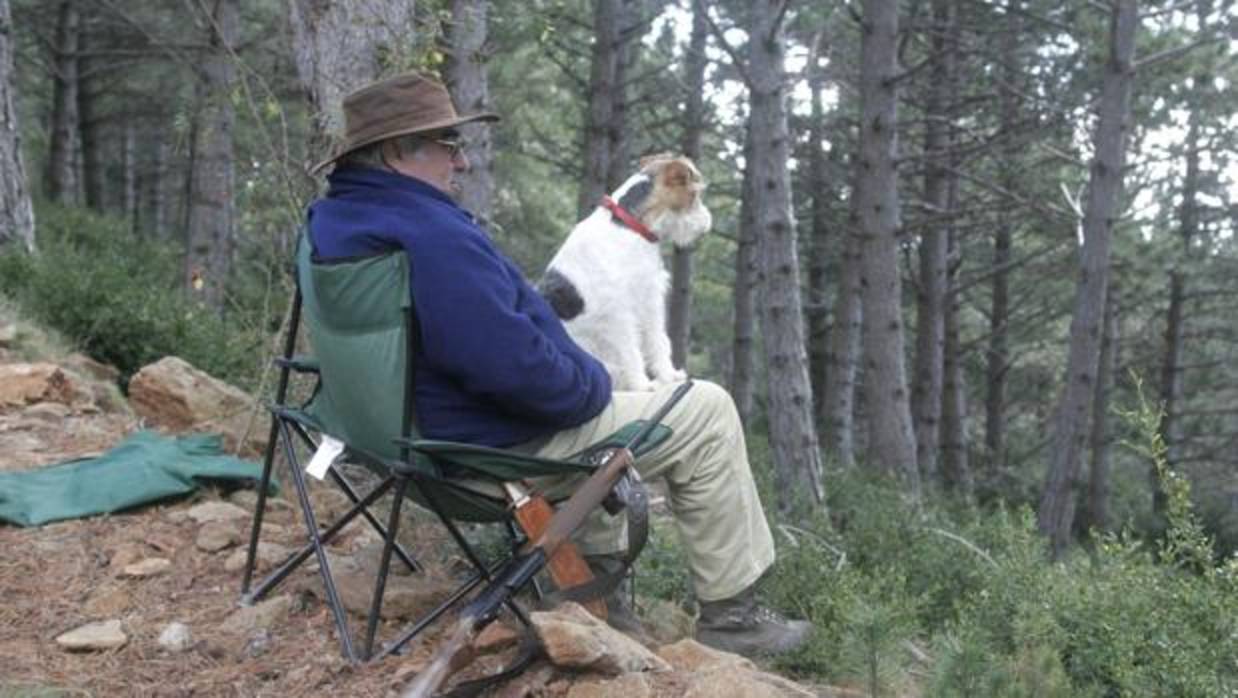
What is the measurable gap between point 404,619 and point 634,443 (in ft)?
3.43

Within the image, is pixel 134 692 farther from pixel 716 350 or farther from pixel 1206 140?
pixel 716 350

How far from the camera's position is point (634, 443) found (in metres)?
3.46

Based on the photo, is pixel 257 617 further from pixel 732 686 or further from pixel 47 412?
pixel 47 412

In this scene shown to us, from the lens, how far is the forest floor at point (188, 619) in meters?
3.31

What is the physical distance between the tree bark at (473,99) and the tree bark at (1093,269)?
626cm

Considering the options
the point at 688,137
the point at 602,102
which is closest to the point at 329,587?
the point at 602,102

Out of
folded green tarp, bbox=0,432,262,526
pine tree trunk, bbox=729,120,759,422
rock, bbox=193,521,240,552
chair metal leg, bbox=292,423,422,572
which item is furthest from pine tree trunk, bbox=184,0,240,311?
chair metal leg, bbox=292,423,422,572

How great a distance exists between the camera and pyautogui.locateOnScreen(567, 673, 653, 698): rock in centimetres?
306

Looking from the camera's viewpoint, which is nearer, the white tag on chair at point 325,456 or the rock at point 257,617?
the white tag on chair at point 325,456

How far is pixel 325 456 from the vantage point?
364cm

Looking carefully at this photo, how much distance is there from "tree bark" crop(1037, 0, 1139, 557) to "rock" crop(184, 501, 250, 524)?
29.5 ft

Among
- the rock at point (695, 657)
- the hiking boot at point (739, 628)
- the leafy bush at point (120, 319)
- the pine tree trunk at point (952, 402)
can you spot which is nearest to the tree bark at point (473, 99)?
the leafy bush at point (120, 319)

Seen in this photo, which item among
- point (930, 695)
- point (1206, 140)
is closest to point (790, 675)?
point (930, 695)

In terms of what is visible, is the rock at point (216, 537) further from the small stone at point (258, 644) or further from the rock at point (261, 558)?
the small stone at point (258, 644)
